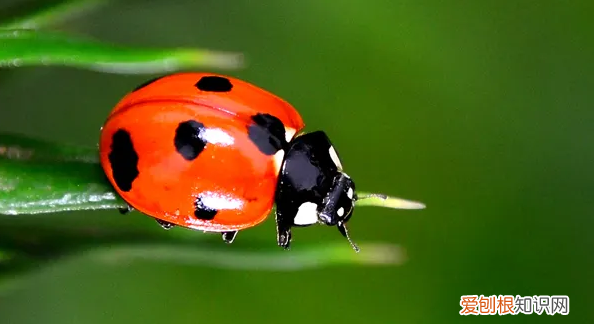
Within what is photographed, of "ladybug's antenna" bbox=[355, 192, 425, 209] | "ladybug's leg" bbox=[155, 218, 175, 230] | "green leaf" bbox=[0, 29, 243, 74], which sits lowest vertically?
"ladybug's leg" bbox=[155, 218, 175, 230]

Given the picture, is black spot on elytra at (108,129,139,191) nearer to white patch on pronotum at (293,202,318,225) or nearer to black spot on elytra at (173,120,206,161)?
black spot on elytra at (173,120,206,161)

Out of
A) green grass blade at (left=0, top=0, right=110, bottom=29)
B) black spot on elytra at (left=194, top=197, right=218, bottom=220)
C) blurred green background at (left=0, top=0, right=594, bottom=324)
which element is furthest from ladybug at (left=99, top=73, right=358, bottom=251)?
blurred green background at (left=0, top=0, right=594, bottom=324)

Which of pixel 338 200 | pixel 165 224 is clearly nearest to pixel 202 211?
pixel 165 224

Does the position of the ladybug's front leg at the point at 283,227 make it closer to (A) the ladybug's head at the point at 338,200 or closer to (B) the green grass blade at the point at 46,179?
(A) the ladybug's head at the point at 338,200

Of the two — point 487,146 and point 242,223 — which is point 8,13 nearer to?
point 242,223

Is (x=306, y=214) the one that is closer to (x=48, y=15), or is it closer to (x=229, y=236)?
(x=229, y=236)

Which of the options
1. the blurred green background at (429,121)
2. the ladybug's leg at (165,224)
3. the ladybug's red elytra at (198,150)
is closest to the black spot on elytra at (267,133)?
the ladybug's red elytra at (198,150)

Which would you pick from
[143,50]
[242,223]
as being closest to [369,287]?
[242,223]

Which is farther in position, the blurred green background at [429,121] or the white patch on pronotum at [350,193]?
the blurred green background at [429,121]
